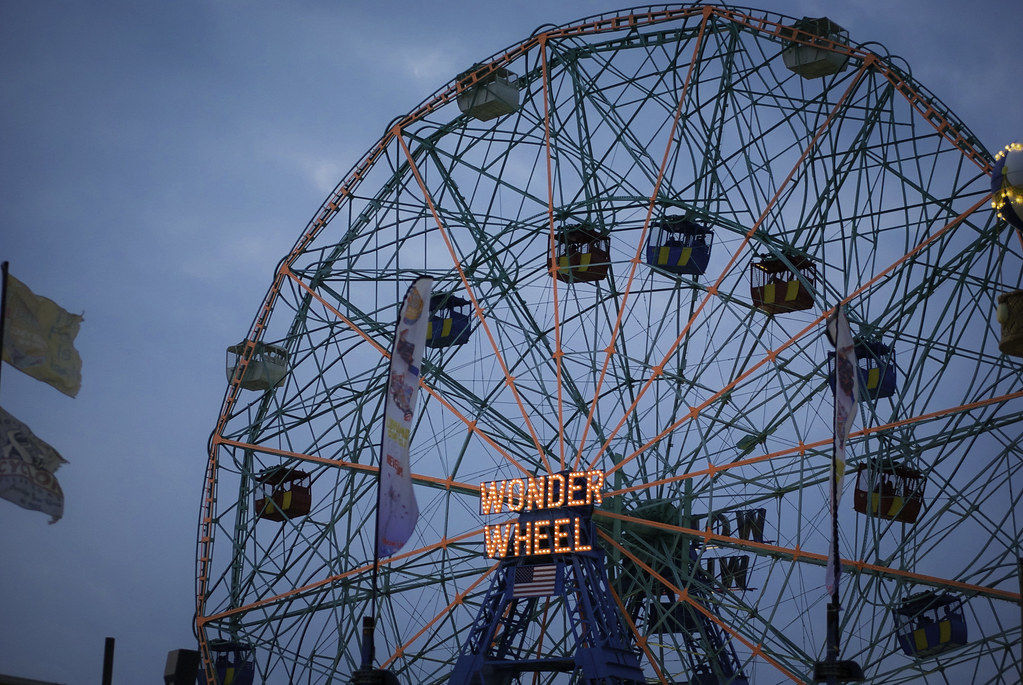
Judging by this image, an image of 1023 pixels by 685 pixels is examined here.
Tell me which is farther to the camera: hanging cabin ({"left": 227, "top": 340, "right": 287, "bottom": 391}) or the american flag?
hanging cabin ({"left": 227, "top": 340, "right": 287, "bottom": 391})

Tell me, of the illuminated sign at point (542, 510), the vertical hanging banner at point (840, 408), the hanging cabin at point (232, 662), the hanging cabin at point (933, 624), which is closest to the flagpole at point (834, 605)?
the vertical hanging banner at point (840, 408)

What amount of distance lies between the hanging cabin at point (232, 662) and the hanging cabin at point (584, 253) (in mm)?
13557

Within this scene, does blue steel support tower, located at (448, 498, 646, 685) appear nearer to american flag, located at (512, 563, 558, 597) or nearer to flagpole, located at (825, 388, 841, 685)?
american flag, located at (512, 563, 558, 597)

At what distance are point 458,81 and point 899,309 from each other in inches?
534

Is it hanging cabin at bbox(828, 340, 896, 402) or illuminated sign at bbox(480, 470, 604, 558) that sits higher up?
hanging cabin at bbox(828, 340, 896, 402)

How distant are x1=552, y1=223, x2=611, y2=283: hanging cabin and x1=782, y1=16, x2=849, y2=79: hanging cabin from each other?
6745 mm

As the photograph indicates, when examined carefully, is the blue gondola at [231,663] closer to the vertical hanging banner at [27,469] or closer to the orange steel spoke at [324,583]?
the orange steel spoke at [324,583]

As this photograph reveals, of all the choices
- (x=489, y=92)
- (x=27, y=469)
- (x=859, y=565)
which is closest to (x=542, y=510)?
(x=859, y=565)

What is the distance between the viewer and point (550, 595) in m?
33.3

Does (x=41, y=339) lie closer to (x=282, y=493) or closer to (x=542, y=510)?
(x=542, y=510)

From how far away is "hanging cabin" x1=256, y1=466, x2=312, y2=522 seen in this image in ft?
135

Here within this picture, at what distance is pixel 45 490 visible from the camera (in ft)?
51.9

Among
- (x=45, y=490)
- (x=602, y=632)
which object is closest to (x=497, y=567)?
(x=602, y=632)

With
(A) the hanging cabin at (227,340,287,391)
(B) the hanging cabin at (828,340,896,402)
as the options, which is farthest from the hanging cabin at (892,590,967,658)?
(A) the hanging cabin at (227,340,287,391)
